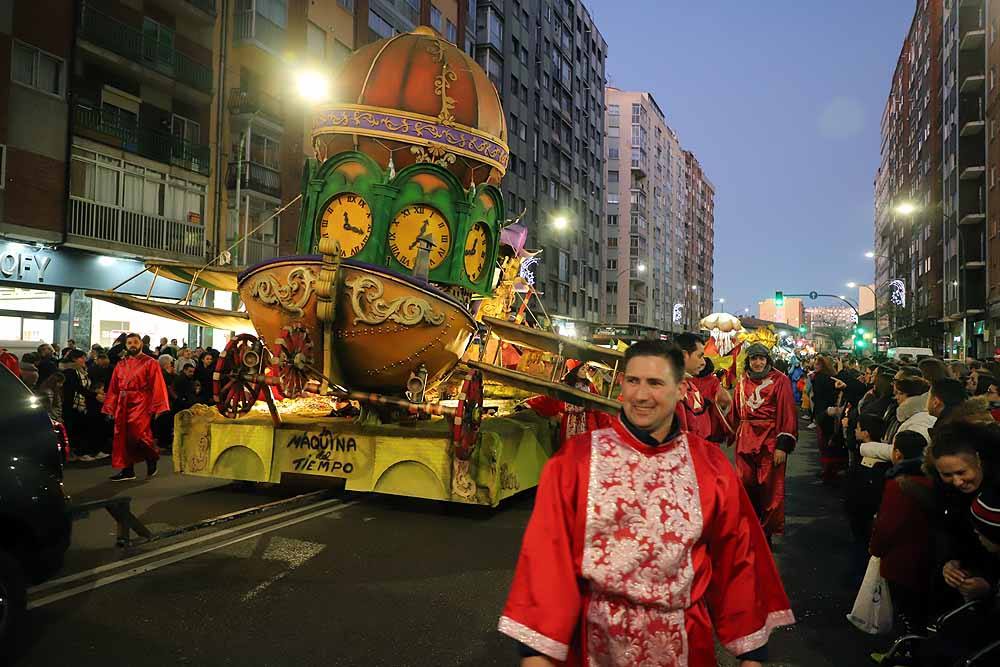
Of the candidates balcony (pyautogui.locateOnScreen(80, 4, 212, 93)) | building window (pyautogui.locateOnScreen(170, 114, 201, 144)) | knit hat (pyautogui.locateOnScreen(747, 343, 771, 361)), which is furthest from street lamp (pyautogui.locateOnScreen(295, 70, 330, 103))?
knit hat (pyautogui.locateOnScreen(747, 343, 771, 361))

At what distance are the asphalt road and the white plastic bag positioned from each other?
11 centimetres

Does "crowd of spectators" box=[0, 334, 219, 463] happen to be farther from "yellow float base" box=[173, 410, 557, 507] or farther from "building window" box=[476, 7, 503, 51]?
"building window" box=[476, 7, 503, 51]

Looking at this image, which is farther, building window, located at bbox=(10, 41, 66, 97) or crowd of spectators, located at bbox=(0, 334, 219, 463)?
building window, located at bbox=(10, 41, 66, 97)

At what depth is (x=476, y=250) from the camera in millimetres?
10297

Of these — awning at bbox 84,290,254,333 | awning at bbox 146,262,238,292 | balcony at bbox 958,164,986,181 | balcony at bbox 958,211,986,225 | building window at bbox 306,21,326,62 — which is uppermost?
building window at bbox 306,21,326,62

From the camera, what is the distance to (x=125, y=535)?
253 inches

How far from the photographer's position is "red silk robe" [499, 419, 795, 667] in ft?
8.49

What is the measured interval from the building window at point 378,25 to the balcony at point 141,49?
971 centimetres

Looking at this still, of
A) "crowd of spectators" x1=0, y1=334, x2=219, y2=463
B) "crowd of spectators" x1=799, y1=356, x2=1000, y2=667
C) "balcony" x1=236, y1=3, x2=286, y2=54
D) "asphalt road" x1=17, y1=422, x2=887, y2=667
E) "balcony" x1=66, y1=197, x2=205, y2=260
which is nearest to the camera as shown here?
"crowd of spectators" x1=799, y1=356, x2=1000, y2=667

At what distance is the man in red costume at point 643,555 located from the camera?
259 cm

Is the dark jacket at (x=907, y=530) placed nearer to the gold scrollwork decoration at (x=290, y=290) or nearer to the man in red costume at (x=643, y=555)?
the man in red costume at (x=643, y=555)

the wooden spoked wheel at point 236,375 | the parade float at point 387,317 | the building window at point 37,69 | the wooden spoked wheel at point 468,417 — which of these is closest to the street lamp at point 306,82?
the building window at point 37,69

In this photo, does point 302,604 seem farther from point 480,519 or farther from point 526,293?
point 526,293

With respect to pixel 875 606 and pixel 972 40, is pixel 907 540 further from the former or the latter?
pixel 972 40
